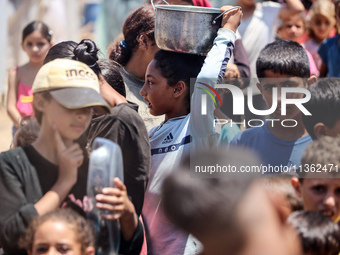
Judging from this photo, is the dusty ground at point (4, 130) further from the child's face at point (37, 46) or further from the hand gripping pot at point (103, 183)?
the hand gripping pot at point (103, 183)

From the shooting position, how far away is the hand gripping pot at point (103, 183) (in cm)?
261

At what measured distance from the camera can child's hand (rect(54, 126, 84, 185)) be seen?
8.77ft

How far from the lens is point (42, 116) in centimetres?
277

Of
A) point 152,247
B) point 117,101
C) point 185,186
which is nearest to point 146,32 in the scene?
point 117,101

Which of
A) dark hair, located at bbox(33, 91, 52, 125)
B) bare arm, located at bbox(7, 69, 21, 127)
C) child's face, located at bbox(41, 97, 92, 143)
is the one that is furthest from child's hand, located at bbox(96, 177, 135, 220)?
bare arm, located at bbox(7, 69, 21, 127)

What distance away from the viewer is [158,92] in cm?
375

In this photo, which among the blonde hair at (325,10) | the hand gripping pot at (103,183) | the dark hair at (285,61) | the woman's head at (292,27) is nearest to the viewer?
the hand gripping pot at (103,183)

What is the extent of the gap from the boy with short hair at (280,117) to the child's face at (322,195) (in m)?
0.42

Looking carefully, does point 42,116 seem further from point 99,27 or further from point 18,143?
point 99,27

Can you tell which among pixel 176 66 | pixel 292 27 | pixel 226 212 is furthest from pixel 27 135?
pixel 292 27

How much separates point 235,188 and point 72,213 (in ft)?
2.84

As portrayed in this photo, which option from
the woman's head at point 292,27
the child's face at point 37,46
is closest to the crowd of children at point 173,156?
the child's face at point 37,46

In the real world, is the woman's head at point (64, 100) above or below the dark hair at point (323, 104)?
above

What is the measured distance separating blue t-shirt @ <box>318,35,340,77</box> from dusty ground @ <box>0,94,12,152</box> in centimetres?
368
